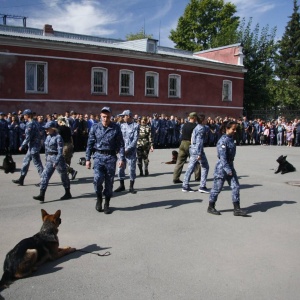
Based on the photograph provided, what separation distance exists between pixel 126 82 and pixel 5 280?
25488 mm

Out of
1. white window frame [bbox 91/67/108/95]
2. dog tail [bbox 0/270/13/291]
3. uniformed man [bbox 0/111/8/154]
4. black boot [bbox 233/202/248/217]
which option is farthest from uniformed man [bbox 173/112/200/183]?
white window frame [bbox 91/67/108/95]

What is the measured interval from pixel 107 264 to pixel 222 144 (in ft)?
11.3

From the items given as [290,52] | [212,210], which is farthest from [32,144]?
[290,52]

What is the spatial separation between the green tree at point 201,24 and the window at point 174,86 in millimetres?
23390

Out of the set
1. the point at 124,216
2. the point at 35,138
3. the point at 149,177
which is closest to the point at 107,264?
the point at 124,216

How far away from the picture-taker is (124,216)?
7.61 meters

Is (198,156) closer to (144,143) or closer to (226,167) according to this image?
(226,167)

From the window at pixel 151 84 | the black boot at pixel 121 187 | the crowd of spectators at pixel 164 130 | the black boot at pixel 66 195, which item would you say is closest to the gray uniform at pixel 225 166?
the black boot at pixel 121 187

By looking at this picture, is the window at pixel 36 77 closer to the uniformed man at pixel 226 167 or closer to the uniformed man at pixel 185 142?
the uniformed man at pixel 185 142

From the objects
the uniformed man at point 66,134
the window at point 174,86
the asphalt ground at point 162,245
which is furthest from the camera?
the window at point 174,86

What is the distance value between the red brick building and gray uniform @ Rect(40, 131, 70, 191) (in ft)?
52.3

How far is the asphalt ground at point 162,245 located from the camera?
455cm

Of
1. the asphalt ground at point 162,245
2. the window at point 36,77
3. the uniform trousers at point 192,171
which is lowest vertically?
the asphalt ground at point 162,245

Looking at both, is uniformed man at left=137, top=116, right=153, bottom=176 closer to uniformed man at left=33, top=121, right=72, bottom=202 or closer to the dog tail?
uniformed man at left=33, top=121, right=72, bottom=202
